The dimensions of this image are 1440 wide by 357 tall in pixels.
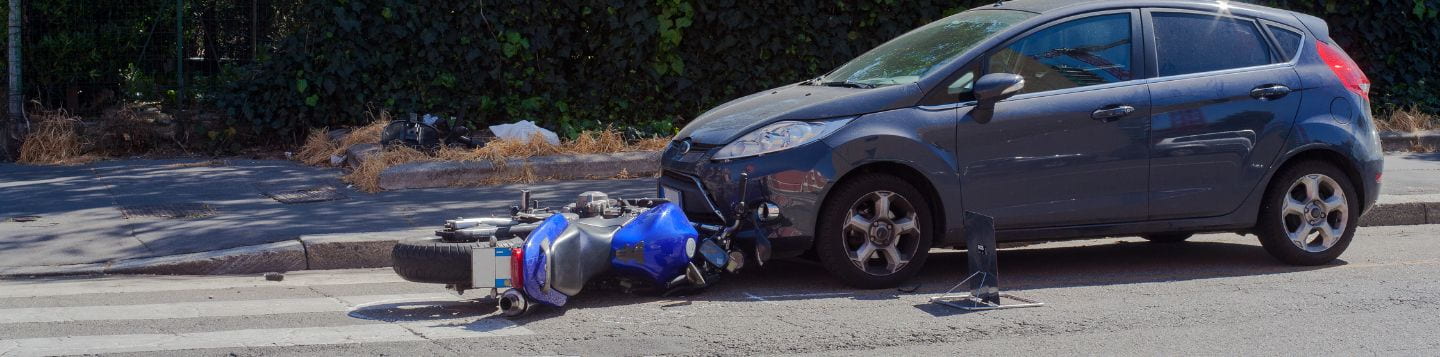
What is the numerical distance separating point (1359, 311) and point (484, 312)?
13.4 ft

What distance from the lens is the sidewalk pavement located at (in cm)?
780

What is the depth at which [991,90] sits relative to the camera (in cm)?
688

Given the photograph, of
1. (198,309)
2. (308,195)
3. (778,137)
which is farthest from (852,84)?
(308,195)

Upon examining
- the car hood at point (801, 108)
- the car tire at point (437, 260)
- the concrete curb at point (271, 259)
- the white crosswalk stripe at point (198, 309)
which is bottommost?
the white crosswalk stripe at point (198, 309)

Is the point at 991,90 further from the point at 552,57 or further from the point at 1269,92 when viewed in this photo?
the point at 552,57

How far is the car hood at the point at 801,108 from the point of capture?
6934 millimetres

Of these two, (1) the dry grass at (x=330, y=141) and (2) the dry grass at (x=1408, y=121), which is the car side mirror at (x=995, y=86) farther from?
(2) the dry grass at (x=1408, y=121)

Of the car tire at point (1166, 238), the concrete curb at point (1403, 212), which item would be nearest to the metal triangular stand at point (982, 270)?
the car tire at point (1166, 238)

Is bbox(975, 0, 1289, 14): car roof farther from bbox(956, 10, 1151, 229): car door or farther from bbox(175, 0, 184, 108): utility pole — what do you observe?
bbox(175, 0, 184, 108): utility pole

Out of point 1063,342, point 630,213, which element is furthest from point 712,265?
point 1063,342

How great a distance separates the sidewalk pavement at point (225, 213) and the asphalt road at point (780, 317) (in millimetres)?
218

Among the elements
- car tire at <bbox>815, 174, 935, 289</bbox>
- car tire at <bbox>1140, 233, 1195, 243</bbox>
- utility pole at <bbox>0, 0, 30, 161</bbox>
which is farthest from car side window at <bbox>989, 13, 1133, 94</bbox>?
utility pole at <bbox>0, 0, 30, 161</bbox>

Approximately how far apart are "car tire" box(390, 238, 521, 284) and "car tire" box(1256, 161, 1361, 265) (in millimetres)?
4203

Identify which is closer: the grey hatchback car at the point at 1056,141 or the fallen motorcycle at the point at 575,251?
the fallen motorcycle at the point at 575,251
